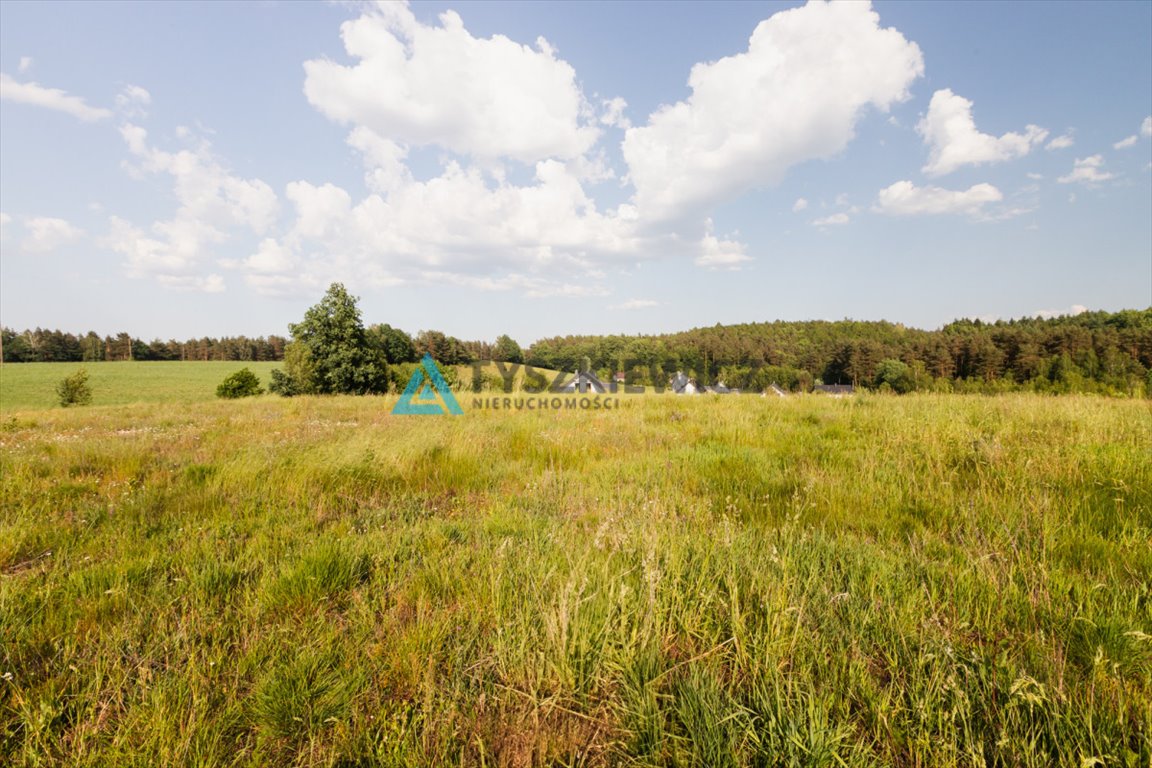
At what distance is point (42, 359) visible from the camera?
7138 centimetres

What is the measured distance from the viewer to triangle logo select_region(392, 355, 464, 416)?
1260cm

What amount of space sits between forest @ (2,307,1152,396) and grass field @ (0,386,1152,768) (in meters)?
18.3

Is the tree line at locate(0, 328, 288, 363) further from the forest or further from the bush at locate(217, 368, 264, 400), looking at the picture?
the bush at locate(217, 368, 264, 400)

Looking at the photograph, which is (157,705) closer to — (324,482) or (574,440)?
(324,482)

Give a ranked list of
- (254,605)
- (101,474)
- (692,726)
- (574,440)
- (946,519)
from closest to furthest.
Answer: (692,726) < (254,605) < (946,519) < (101,474) < (574,440)

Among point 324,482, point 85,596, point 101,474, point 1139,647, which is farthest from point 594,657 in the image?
point 101,474

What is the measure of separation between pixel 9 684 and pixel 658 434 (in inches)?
253

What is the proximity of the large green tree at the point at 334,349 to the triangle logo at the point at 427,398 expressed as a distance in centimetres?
2440

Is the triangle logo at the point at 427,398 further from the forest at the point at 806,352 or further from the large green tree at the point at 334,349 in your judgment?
the large green tree at the point at 334,349

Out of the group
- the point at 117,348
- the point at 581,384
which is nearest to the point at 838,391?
the point at 581,384

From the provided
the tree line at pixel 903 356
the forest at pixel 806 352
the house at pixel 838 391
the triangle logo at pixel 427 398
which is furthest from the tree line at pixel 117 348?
the house at pixel 838 391

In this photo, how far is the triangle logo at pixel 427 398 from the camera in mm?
12602

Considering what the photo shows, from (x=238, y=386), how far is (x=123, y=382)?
23.5 m

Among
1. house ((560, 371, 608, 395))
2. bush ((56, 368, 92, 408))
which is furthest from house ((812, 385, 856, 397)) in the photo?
bush ((56, 368, 92, 408))
